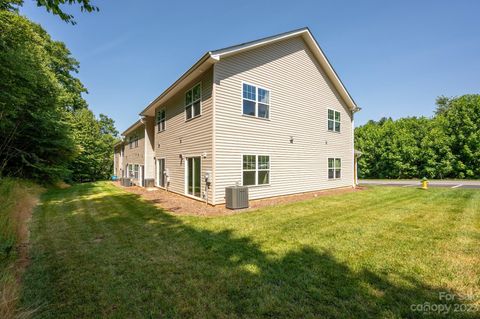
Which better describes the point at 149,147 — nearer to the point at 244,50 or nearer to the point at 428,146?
the point at 244,50

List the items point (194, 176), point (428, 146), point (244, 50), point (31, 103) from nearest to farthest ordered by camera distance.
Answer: point (244, 50), point (194, 176), point (31, 103), point (428, 146)

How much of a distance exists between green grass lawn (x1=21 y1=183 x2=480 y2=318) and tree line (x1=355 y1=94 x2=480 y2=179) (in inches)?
887

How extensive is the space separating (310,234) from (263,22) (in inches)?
465

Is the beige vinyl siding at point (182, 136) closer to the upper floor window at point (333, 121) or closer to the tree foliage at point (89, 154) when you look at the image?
the upper floor window at point (333, 121)

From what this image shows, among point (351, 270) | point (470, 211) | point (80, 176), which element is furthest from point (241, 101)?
point (80, 176)

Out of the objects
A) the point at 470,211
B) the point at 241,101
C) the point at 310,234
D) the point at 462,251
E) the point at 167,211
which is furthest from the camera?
the point at 241,101

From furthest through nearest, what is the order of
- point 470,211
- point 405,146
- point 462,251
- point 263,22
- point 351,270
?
point 405,146 < point 263,22 < point 470,211 < point 462,251 < point 351,270

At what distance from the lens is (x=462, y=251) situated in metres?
4.57

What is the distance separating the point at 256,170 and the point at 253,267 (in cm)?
680

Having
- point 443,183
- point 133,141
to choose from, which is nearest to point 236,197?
point 133,141

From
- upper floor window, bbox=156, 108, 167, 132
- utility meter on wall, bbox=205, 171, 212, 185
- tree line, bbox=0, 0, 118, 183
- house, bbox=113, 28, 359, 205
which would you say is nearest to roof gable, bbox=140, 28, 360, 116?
house, bbox=113, 28, 359, 205

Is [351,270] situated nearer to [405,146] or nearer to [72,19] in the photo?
[72,19]

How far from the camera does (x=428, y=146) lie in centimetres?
2509

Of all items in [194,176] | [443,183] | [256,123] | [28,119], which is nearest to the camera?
[256,123]
